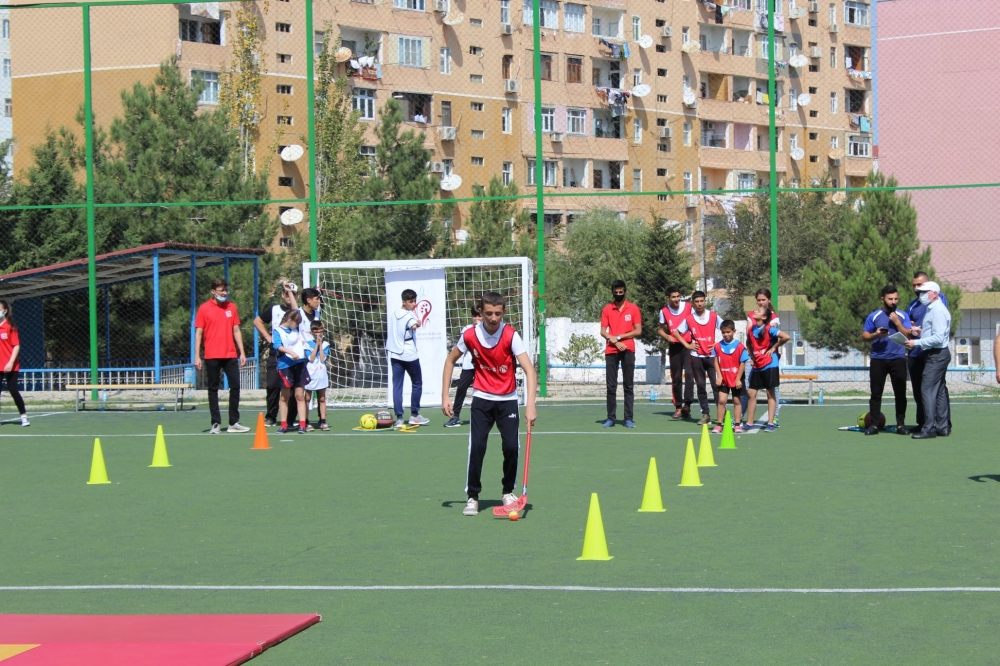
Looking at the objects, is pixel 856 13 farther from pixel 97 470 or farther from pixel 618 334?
pixel 97 470

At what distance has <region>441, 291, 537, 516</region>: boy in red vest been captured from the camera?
9.54 meters

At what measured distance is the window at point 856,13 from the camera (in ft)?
279

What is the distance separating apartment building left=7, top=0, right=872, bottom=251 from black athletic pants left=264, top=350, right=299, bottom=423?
33.6 m

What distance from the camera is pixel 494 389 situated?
31.8ft

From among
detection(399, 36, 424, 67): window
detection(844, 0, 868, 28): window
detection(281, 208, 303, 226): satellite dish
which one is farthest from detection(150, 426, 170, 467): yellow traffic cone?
detection(844, 0, 868, 28): window

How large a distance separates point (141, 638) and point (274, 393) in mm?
11315

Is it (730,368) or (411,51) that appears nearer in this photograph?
(730,368)

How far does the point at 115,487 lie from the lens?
1151 centimetres

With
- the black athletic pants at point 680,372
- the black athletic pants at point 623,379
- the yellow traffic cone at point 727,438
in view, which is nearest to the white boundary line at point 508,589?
the yellow traffic cone at point 727,438

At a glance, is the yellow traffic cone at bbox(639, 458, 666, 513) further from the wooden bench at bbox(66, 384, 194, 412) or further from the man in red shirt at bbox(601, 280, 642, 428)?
the wooden bench at bbox(66, 384, 194, 412)

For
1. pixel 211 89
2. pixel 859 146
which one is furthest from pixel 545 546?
pixel 859 146

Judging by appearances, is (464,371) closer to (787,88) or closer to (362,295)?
(362,295)

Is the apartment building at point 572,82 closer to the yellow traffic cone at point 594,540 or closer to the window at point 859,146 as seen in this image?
the window at point 859,146

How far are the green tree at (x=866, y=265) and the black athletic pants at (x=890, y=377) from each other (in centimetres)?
2029
